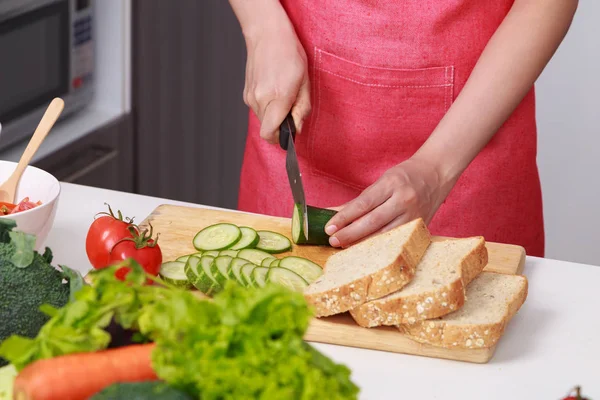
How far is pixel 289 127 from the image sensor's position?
6.08 ft

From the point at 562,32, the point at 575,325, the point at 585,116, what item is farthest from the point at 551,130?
the point at 575,325

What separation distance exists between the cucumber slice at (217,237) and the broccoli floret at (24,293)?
20.8 inches

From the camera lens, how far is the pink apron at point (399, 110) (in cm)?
201

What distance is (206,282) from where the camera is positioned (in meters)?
1.52

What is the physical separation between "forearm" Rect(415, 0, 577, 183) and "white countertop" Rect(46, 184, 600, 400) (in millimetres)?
316

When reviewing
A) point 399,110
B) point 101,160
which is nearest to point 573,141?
point 399,110

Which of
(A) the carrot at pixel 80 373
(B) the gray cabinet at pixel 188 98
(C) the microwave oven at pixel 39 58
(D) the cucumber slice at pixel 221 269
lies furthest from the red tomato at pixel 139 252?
(B) the gray cabinet at pixel 188 98

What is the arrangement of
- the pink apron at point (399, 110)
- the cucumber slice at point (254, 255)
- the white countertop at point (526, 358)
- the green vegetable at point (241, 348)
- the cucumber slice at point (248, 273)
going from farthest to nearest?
the pink apron at point (399, 110), the cucumber slice at point (254, 255), the cucumber slice at point (248, 273), the white countertop at point (526, 358), the green vegetable at point (241, 348)

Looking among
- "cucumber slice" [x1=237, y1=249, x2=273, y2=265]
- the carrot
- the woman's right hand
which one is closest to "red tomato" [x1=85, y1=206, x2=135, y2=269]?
"cucumber slice" [x1=237, y1=249, x2=273, y2=265]

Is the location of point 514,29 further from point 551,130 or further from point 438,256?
point 551,130

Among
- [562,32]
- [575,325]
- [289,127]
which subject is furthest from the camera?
[562,32]

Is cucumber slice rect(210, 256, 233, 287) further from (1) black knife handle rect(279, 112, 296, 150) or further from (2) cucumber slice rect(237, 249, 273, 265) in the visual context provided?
(1) black knife handle rect(279, 112, 296, 150)

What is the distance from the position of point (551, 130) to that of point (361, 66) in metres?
1.77

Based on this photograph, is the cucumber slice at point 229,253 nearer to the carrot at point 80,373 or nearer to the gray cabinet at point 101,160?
the carrot at point 80,373
